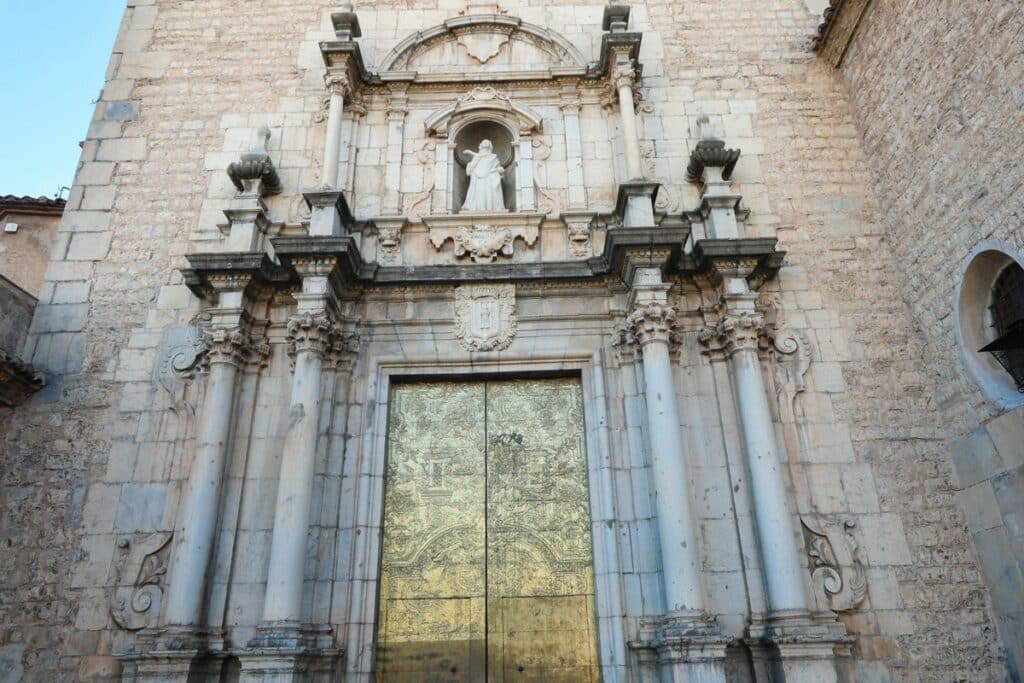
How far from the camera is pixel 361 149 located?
8.53 m

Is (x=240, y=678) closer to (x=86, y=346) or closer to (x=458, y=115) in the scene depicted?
(x=86, y=346)

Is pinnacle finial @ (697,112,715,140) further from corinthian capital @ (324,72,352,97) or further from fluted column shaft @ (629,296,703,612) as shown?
corinthian capital @ (324,72,352,97)

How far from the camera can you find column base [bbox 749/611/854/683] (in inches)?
224

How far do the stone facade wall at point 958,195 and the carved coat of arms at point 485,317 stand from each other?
14.3 ft

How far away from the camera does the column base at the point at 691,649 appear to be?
5496 millimetres

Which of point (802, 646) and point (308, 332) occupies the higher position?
point (308, 332)

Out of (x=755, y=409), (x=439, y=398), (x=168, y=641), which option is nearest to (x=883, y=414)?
(x=755, y=409)

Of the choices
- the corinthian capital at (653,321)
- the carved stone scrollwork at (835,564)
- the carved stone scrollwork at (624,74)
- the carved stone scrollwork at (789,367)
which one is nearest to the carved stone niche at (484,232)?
the corinthian capital at (653,321)

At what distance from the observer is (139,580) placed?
642cm

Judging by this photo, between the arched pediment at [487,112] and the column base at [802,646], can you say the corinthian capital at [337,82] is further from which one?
the column base at [802,646]

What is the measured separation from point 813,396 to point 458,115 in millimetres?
5415

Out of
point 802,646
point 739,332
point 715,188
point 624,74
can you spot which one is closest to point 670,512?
point 802,646

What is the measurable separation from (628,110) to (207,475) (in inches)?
242

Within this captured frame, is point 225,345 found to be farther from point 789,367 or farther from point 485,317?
point 789,367
